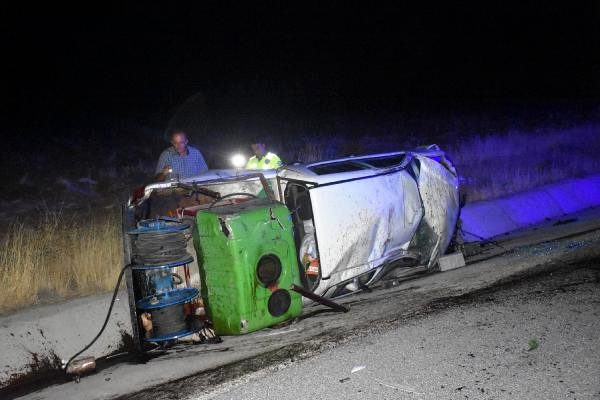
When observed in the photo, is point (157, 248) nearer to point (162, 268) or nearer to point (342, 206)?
point (162, 268)

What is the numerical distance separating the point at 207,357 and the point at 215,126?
21.2 m

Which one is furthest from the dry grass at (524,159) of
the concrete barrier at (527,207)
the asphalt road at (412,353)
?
the asphalt road at (412,353)

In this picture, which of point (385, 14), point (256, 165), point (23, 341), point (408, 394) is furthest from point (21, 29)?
point (408, 394)

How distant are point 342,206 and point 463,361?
204 centimetres

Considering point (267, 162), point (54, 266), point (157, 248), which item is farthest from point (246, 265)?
point (267, 162)

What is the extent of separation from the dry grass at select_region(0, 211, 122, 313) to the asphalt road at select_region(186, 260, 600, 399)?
9.53 feet

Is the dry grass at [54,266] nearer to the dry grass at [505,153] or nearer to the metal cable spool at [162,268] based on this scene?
the metal cable spool at [162,268]

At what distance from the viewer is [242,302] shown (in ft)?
14.8

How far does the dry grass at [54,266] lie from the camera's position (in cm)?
557

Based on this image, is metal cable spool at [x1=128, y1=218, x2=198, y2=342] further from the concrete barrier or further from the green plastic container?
the concrete barrier

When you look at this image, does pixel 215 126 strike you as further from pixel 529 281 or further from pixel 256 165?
pixel 529 281

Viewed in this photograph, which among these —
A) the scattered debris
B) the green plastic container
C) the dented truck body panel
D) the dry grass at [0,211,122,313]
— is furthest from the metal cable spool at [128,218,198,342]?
the scattered debris

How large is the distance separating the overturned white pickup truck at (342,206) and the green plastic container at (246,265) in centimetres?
11

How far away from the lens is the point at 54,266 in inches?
236
